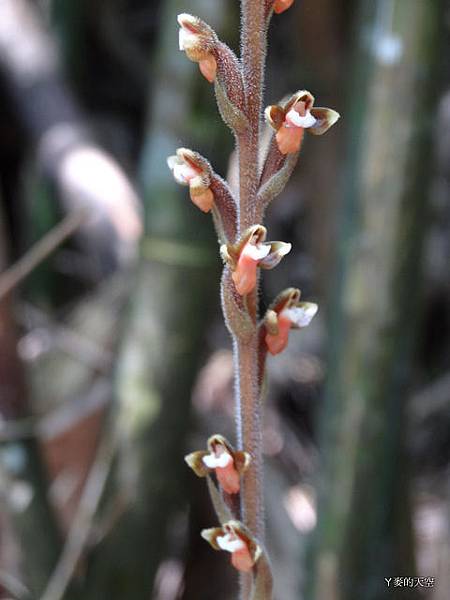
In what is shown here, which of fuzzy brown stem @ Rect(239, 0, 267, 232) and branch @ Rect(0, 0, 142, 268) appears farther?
branch @ Rect(0, 0, 142, 268)

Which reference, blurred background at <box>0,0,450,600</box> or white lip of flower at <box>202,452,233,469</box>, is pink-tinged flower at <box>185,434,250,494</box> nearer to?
white lip of flower at <box>202,452,233,469</box>

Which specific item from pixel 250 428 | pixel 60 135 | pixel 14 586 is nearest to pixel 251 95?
pixel 250 428

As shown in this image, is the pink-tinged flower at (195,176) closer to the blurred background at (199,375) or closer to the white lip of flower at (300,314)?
the white lip of flower at (300,314)

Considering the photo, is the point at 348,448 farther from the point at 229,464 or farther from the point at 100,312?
the point at 100,312

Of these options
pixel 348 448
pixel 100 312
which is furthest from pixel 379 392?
pixel 100 312

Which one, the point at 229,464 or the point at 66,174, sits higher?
the point at 66,174

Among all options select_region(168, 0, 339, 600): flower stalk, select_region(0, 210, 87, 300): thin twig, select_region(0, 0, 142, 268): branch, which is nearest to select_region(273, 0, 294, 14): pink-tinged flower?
select_region(168, 0, 339, 600): flower stalk
